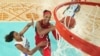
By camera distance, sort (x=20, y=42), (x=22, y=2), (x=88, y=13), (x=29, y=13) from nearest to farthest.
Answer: (x=20, y=42), (x=88, y=13), (x=29, y=13), (x=22, y=2)

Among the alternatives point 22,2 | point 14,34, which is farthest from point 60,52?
point 22,2

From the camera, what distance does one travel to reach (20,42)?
1.48 meters

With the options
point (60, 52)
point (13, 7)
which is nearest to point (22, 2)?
point (13, 7)

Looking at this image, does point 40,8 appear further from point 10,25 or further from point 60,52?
point 60,52

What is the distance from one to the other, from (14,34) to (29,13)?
2.40 ft

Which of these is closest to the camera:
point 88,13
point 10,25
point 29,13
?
point 88,13

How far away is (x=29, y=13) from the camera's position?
2.21m

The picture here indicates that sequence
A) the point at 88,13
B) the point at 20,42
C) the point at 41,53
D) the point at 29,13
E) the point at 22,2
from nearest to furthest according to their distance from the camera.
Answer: the point at 20,42
the point at 41,53
the point at 88,13
the point at 29,13
the point at 22,2

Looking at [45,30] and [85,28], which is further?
[85,28]

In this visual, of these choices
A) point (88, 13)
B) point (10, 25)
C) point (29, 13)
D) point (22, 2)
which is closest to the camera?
point (88, 13)

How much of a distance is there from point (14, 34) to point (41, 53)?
23 centimetres

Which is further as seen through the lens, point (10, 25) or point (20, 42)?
point (10, 25)

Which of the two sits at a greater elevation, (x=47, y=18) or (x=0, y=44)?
(x=47, y=18)

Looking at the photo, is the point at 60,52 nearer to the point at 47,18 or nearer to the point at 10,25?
the point at 47,18
